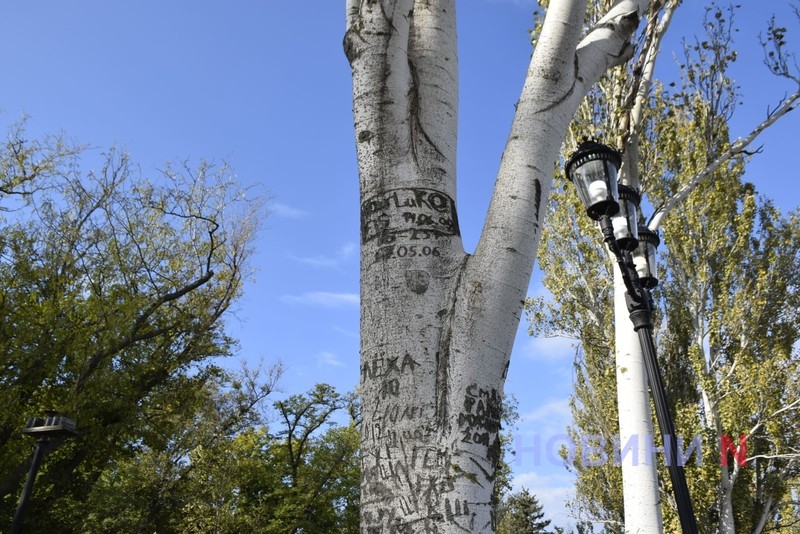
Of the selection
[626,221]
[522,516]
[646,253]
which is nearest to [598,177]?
[626,221]

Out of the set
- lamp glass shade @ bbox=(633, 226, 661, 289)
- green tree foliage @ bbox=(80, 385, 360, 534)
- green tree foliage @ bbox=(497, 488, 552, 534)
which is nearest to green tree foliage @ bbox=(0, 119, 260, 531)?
green tree foliage @ bbox=(80, 385, 360, 534)

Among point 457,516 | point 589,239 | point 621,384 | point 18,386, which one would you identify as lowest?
point 457,516

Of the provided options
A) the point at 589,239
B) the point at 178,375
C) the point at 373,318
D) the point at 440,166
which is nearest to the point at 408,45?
the point at 440,166

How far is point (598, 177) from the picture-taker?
3883mm

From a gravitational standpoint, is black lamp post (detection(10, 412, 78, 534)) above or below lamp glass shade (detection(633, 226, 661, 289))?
below

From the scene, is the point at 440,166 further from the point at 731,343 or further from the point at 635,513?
the point at 731,343

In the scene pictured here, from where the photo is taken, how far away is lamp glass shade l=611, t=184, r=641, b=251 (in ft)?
13.4

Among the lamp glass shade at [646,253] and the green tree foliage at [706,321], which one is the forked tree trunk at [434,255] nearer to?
the lamp glass shade at [646,253]

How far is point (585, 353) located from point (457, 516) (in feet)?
39.6

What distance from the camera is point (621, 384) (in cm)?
590

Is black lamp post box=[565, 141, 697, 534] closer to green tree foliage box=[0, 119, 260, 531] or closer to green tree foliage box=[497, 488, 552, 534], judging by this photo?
green tree foliage box=[0, 119, 260, 531]

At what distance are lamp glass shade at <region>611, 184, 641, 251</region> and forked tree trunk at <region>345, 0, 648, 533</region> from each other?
6.05 ft

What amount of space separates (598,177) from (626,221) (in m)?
0.50

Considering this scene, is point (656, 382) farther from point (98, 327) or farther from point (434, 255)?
point (98, 327)
